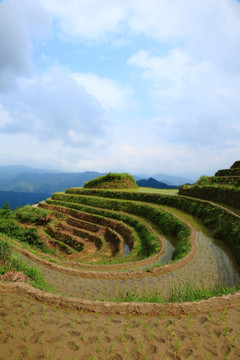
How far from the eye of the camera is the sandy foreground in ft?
10.8

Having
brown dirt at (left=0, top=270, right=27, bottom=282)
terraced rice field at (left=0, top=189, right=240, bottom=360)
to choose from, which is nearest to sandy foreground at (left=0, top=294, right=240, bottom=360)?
terraced rice field at (left=0, top=189, right=240, bottom=360)

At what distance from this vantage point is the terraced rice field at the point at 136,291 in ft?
11.2

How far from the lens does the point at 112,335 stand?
12.2 ft

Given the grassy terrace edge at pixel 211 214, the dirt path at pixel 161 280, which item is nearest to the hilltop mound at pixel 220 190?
the grassy terrace edge at pixel 211 214

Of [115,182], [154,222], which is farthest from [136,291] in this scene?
[115,182]

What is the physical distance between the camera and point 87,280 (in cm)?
808

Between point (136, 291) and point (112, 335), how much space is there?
2633 mm

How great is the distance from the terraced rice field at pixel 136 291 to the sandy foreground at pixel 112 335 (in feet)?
0.05

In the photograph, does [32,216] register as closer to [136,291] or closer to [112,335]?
[136,291]

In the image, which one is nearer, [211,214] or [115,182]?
[211,214]

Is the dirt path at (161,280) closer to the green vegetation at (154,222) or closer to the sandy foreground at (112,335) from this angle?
the green vegetation at (154,222)

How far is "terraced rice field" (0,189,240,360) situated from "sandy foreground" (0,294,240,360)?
0.02 metres

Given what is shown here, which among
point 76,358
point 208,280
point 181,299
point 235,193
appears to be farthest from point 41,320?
point 235,193

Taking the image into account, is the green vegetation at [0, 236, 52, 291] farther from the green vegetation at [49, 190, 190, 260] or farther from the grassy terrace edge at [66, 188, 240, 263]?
the grassy terrace edge at [66, 188, 240, 263]
